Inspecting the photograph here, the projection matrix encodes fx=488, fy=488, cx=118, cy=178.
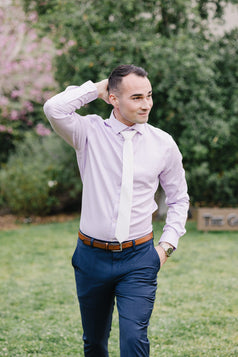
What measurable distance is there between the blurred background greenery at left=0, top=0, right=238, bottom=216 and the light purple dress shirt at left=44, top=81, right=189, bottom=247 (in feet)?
21.1

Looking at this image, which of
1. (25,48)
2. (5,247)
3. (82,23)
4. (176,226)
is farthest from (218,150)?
(176,226)

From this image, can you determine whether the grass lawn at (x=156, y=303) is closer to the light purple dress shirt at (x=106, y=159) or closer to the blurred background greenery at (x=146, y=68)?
the light purple dress shirt at (x=106, y=159)

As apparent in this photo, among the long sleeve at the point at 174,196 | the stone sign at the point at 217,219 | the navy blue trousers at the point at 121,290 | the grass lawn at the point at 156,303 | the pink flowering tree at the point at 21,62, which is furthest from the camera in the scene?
the pink flowering tree at the point at 21,62

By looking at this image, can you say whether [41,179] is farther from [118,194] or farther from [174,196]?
[118,194]

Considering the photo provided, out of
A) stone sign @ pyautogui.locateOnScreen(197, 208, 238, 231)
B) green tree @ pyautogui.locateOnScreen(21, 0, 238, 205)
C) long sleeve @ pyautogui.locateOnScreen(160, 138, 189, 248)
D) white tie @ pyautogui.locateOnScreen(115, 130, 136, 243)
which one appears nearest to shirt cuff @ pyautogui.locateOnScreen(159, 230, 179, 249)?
long sleeve @ pyautogui.locateOnScreen(160, 138, 189, 248)

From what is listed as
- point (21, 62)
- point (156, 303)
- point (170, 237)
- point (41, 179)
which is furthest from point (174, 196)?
point (21, 62)

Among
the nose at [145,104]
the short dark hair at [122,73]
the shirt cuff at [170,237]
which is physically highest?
the short dark hair at [122,73]

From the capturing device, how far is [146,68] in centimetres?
959

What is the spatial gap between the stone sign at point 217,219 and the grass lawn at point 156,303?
55 centimetres

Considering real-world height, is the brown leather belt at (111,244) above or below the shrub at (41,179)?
above

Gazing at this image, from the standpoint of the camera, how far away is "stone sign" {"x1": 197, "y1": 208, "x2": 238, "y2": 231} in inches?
379

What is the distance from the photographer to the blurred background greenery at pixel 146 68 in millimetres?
9406

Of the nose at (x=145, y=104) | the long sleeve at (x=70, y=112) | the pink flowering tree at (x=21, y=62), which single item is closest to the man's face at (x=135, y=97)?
the nose at (x=145, y=104)

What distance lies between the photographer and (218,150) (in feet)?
36.3
